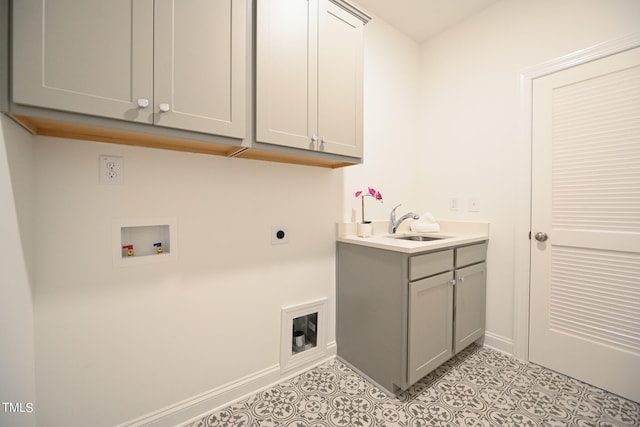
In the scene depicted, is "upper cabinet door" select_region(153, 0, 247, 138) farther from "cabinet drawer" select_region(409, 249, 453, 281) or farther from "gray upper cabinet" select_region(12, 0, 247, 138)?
"cabinet drawer" select_region(409, 249, 453, 281)

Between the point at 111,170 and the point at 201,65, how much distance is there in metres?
0.60

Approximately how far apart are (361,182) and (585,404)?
1842 mm

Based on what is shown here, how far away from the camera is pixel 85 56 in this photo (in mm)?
849

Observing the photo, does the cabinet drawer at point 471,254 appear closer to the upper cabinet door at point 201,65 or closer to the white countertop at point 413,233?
the white countertop at point 413,233

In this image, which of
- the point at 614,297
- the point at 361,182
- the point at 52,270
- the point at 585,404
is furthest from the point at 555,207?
the point at 52,270

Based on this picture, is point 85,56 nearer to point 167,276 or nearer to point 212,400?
point 167,276

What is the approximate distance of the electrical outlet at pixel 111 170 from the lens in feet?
3.66

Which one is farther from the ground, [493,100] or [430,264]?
[493,100]

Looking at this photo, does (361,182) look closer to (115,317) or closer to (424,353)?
(424,353)

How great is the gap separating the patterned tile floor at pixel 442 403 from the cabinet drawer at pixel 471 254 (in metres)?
0.72

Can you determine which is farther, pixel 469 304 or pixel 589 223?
pixel 469 304

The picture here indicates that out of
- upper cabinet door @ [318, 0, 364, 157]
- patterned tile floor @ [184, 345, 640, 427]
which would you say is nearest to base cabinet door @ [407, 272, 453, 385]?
patterned tile floor @ [184, 345, 640, 427]

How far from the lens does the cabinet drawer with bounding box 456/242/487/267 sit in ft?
5.81

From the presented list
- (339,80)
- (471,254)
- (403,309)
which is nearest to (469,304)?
(471,254)
